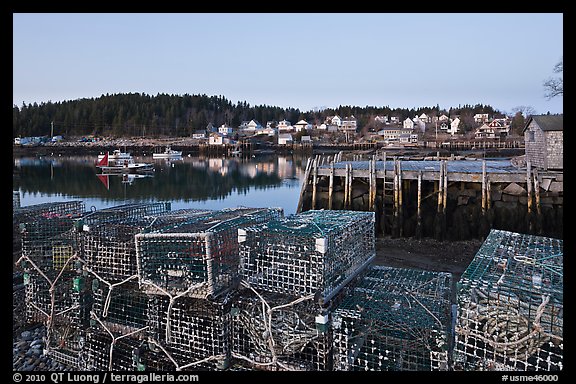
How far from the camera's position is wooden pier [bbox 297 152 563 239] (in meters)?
13.1

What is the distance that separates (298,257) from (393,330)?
1.07 m

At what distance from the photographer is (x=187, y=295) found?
422 cm

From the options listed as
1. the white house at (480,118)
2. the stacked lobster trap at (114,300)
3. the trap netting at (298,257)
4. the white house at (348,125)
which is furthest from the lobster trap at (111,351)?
the white house at (480,118)

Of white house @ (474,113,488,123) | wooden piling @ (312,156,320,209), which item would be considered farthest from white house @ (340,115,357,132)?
wooden piling @ (312,156,320,209)

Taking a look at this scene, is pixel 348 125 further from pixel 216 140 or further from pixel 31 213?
pixel 31 213

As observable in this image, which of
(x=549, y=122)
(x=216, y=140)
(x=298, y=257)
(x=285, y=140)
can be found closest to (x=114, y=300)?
(x=298, y=257)

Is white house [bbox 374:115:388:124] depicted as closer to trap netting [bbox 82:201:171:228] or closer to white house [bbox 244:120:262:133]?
white house [bbox 244:120:262:133]

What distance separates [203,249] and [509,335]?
9.02ft

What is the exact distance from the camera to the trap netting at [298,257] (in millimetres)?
4016

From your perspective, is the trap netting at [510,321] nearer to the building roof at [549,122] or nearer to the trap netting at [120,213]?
the trap netting at [120,213]

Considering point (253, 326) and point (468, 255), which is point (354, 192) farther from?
point (253, 326)

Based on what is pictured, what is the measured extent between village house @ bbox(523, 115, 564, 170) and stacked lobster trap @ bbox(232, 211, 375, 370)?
1261 centimetres
